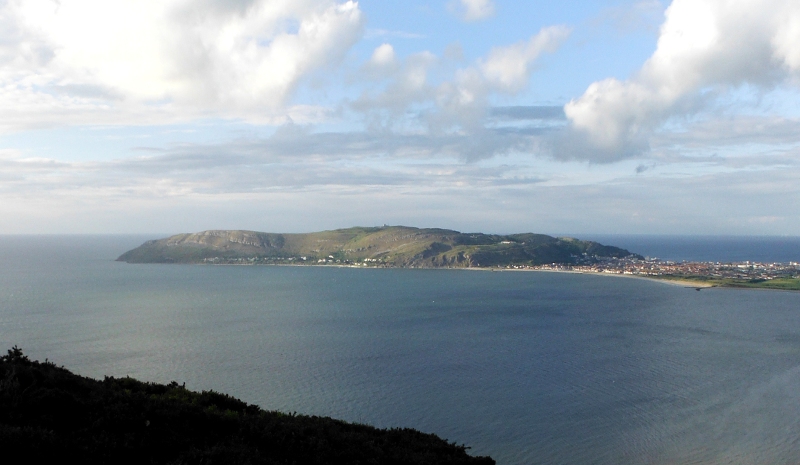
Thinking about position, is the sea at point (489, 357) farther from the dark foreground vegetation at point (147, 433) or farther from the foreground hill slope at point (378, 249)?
the foreground hill slope at point (378, 249)

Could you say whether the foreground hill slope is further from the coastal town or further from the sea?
the sea

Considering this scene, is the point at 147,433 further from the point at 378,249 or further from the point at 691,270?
the point at 378,249

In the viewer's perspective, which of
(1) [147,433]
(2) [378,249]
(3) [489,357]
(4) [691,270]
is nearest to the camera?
(1) [147,433]

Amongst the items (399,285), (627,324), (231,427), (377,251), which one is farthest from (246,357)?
(377,251)

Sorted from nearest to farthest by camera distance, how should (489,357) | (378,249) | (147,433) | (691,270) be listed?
(147,433), (489,357), (691,270), (378,249)

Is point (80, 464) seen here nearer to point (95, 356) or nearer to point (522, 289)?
point (95, 356)

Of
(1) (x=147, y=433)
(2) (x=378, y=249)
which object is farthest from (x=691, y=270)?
(1) (x=147, y=433)

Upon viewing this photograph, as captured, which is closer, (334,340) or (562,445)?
(562,445)
